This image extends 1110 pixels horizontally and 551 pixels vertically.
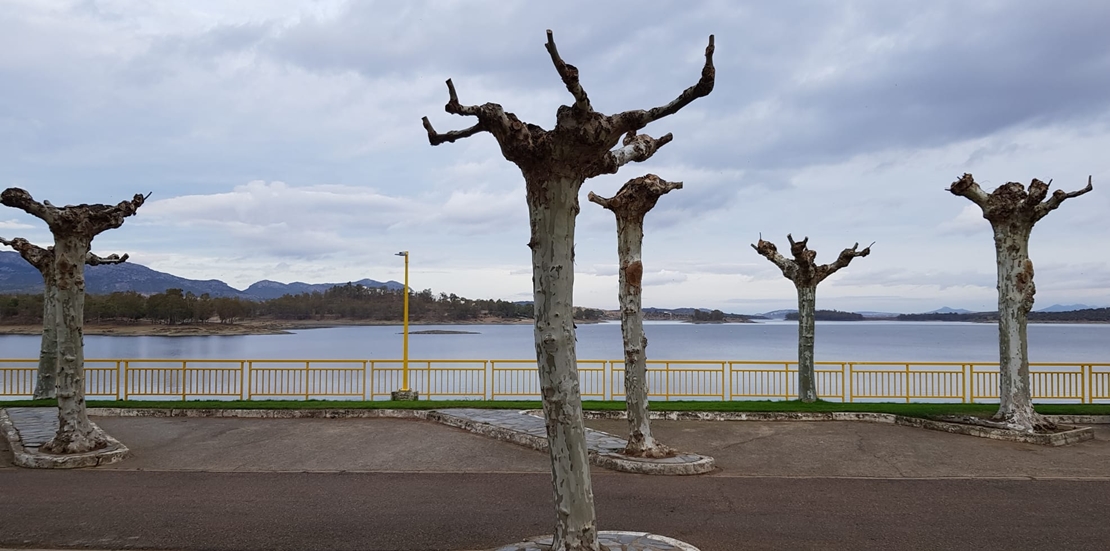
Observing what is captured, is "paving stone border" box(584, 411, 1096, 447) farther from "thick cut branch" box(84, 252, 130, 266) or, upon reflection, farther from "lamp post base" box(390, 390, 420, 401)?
"thick cut branch" box(84, 252, 130, 266)

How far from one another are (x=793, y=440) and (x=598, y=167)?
8382 millimetres

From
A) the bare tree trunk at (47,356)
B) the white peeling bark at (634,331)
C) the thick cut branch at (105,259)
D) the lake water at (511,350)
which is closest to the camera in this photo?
the white peeling bark at (634,331)

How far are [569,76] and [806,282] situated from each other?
14755 millimetres

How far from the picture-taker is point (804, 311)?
18688 mm

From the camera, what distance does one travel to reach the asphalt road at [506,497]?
7.13 m

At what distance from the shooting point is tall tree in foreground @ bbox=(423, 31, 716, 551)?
5805 millimetres

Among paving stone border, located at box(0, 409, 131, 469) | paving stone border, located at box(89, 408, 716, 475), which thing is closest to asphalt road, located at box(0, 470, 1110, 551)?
paving stone border, located at box(0, 409, 131, 469)

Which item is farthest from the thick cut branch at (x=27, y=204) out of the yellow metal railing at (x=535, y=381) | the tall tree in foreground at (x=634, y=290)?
the tall tree in foreground at (x=634, y=290)

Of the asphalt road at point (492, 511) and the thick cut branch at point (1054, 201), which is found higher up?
the thick cut branch at point (1054, 201)

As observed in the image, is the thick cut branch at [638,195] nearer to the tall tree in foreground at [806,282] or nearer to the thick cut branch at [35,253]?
the tall tree in foreground at [806,282]

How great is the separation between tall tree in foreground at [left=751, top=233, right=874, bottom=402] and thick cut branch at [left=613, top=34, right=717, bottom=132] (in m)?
13.2

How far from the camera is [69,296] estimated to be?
11602 mm

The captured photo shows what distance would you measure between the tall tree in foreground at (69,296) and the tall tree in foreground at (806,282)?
14492 millimetres

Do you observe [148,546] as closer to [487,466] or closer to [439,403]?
[487,466]
